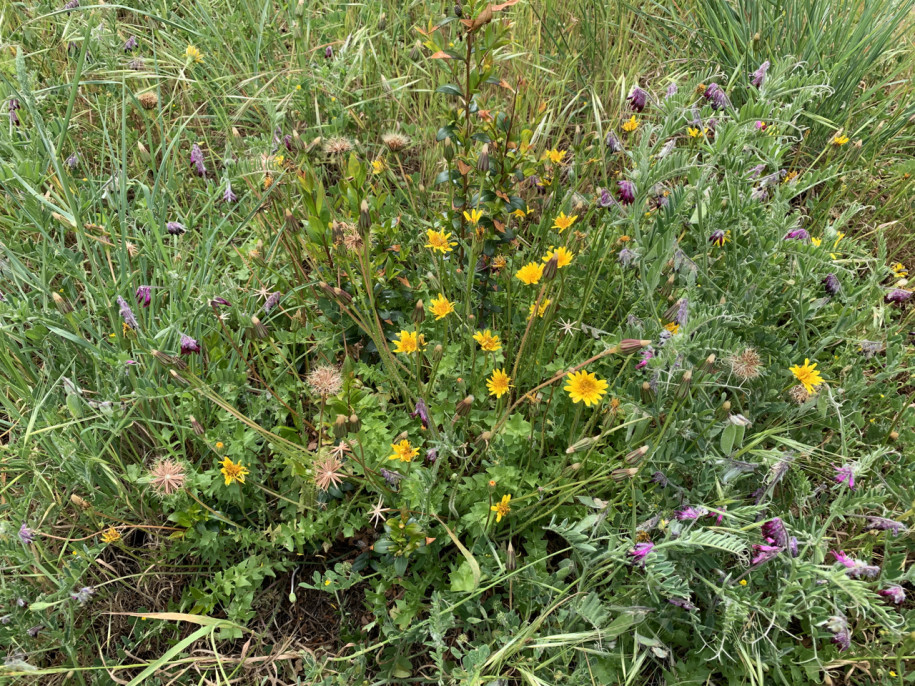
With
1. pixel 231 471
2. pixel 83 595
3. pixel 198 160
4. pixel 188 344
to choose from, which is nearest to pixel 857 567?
pixel 231 471

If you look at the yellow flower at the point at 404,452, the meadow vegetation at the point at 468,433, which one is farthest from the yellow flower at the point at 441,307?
the yellow flower at the point at 404,452

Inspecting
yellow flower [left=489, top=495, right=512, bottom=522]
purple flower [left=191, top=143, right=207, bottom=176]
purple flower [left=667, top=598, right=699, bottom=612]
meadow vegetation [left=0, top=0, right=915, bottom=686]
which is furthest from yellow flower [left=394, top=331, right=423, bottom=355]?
purple flower [left=191, top=143, right=207, bottom=176]

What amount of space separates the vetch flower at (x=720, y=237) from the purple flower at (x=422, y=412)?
3.09ft

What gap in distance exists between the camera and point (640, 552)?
4.30ft

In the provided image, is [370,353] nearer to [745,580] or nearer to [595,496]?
[595,496]

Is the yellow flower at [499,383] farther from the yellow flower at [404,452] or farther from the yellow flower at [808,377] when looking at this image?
the yellow flower at [808,377]

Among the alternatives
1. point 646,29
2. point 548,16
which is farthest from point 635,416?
point 646,29

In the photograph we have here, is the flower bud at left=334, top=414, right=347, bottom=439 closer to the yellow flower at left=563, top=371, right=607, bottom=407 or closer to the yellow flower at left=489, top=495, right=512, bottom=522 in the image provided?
the yellow flower at left=489, top=495, right=512, bottom=522

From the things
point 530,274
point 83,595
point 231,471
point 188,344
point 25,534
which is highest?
→ point 530,274

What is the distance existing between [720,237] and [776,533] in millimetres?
812

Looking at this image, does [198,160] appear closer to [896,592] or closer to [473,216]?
[473,216]

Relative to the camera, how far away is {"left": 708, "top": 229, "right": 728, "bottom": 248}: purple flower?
5.51 ft

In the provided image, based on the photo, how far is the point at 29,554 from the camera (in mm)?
1396

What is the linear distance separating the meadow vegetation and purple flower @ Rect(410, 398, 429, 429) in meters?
0.02
